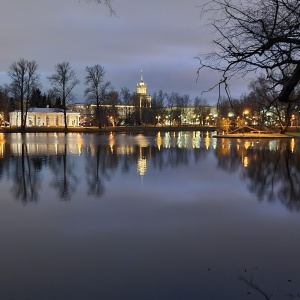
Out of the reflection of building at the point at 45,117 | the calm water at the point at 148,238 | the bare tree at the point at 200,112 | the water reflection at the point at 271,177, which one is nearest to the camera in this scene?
the calm water at the point at 148,238

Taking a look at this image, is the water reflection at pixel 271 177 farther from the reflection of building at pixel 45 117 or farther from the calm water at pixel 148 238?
the reflection of building at pixel 45 117

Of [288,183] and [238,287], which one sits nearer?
[238,287]

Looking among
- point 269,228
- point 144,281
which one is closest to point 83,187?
point 269,228

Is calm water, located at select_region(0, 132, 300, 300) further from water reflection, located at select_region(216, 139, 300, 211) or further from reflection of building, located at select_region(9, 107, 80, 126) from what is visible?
reflection of building, located at select_region(9, 107, 80, 126)

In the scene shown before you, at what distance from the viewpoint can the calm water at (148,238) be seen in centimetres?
593

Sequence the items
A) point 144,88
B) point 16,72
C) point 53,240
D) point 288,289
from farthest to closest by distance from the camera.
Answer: point 144,88 < point 16,72 < point 53,240 < point 288,289

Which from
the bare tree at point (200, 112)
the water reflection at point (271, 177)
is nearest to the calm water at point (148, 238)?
the water reflection at point (271, 177)

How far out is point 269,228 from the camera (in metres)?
9.08

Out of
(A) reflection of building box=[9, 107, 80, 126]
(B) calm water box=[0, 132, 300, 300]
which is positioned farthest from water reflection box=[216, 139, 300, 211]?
(A) reflection of building box=[9, 107, 80, 126]

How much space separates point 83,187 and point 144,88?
163 m

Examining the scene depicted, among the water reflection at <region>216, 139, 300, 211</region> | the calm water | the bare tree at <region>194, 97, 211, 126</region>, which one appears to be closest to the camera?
the calm water

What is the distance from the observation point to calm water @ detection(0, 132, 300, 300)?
19.4ft

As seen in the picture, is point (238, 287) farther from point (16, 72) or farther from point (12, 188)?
point (16, 72)

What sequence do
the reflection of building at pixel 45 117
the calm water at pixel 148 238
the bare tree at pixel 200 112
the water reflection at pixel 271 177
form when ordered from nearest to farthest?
the calm water at pixel 148 238, the water reflection at pixel 271 177, the reflection of building at pixel 45 117, the bare tree at pixel 200 112
